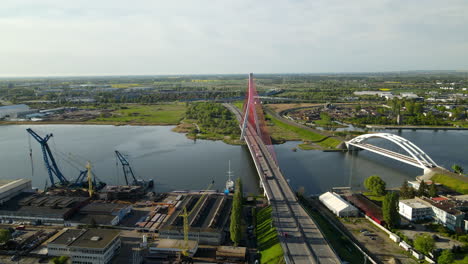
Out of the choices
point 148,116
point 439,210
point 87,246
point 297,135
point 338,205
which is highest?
point 148,116

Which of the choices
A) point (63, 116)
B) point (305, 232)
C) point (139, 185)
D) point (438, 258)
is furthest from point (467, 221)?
point (63, 116)

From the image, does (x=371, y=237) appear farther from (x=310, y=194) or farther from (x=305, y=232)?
(x=310, y=194)

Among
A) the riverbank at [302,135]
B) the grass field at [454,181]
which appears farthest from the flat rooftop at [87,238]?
the riverbank at [302,135]

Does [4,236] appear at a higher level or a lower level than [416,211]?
lower

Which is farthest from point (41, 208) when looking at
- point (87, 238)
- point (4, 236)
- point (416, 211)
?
point (416, 211)

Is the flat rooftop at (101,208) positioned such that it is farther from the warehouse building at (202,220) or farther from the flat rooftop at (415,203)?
the flat rooftop at (415,203)

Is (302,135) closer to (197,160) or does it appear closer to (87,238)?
(197,160)
